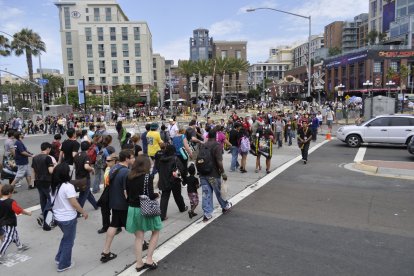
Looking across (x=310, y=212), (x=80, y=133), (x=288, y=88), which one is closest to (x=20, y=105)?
(x=288, y=88)

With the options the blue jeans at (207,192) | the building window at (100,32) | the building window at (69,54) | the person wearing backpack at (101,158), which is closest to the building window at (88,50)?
the building window at (100,32)

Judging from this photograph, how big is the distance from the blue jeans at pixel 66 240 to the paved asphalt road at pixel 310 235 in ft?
4.10

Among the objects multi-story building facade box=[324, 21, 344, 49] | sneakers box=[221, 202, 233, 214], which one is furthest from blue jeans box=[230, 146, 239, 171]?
multi-story building facade box=[324, 21, 344, 49]

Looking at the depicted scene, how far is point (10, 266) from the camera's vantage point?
5086mm

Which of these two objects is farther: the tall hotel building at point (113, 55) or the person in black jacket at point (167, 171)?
the tall hotel building at point (113, 55)

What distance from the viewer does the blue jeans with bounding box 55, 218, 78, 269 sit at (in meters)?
4.75

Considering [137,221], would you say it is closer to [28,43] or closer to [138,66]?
[28,43]

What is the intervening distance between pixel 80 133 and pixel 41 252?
5.59 metres

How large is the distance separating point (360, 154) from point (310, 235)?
33.2 feet

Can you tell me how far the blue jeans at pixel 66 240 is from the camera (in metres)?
4.75

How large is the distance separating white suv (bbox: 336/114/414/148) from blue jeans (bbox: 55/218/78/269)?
15.2 metres

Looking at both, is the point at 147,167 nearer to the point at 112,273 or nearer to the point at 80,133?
the point at 112,273

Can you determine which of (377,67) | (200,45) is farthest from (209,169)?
(200,45)

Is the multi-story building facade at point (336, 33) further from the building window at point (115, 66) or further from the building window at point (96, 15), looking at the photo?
the building window at point (115, 66)
